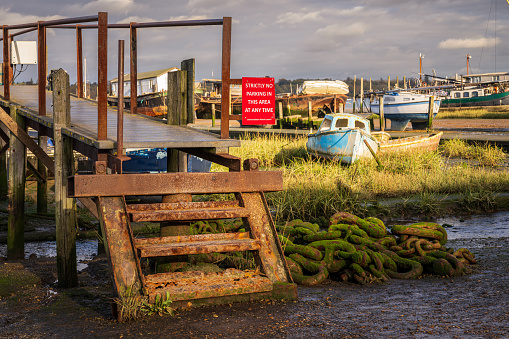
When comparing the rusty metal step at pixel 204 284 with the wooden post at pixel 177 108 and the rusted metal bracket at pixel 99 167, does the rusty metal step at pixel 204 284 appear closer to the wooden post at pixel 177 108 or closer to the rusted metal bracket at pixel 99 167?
the rusted metal bracket at pixel 99 167

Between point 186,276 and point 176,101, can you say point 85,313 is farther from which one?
point 176,101

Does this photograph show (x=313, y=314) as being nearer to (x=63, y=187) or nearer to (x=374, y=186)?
(x=63, y=187)

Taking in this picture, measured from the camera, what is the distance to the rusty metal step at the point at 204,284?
457 cm

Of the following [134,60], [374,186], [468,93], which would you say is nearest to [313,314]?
[134,60]

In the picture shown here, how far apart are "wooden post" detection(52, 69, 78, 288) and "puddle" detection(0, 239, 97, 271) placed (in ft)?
5.35

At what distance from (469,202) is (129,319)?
909 centimetres

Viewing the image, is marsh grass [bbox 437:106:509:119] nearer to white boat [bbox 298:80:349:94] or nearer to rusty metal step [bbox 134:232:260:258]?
white boat [bbox 298:80:349:94]

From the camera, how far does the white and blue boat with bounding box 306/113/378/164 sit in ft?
57.5

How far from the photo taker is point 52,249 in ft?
28.5

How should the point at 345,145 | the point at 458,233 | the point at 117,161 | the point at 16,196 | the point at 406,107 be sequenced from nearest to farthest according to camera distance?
the point at 117,161
the point at 16,196
the point at 458,233
the point at 345,145
the point at 406,107

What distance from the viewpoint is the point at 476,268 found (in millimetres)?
6816

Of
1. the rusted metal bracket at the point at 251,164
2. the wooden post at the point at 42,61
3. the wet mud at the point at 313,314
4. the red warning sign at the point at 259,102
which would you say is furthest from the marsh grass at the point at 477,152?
the wooden post at the point at 42,61

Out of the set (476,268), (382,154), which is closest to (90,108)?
(476,268)

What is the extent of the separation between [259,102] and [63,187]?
2.52 meters
